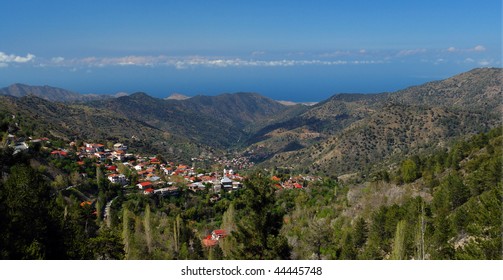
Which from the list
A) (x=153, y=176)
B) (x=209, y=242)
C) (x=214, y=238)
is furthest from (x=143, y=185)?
(x=209, y=242)

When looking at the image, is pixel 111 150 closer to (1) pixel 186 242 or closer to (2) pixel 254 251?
(1) pixel 186 242

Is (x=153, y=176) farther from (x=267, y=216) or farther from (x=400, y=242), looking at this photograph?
(x=267, y=216)

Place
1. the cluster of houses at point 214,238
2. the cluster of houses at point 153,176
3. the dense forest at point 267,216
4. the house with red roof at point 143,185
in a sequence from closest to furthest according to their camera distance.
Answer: the dense forest at point 267,216, the cluster of houses at point 214,238, the house with red roof at point 143,185, the cluster of houses at point 153,176

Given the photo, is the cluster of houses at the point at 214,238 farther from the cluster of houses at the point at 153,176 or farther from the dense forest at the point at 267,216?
the cluster of houses at the point at 153,176

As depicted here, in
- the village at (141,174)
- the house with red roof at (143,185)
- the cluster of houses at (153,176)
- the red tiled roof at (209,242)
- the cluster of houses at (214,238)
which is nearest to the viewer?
the red tiled roof at (209,242)

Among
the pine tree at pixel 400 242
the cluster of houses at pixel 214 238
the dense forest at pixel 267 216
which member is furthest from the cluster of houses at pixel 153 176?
the pine tree at pixel 400 242

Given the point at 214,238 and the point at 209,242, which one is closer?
the point at 209,242

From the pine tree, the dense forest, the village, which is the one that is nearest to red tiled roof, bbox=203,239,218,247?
the dense forest

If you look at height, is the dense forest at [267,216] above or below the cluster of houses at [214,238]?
above

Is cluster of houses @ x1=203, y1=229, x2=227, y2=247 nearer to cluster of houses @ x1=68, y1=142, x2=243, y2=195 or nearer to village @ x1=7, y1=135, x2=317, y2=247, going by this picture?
village @ x1=7, y1=135, x2=317, y2=247
